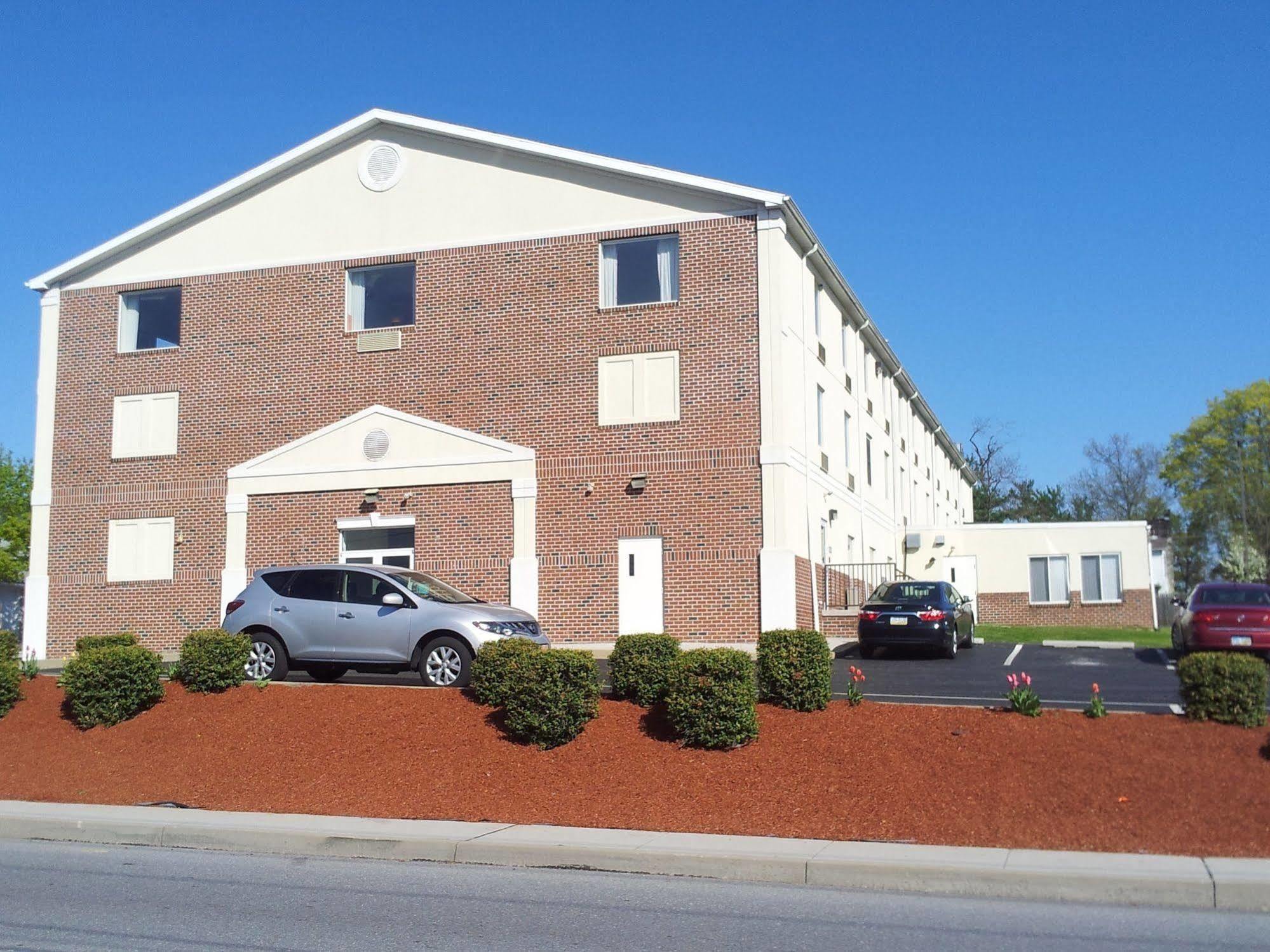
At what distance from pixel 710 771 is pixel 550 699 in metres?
1.92

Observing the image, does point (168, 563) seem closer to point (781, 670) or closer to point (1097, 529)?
point (781, 670)

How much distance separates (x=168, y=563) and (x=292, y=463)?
142 inches

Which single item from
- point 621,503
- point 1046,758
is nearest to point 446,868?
point 1046,758

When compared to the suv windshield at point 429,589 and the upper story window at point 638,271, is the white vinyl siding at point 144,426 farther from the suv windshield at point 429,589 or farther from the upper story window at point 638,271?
the suv windshield at point 429,589

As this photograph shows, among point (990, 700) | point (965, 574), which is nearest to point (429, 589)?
point (990, 700)

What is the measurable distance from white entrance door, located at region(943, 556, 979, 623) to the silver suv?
80.2 feet

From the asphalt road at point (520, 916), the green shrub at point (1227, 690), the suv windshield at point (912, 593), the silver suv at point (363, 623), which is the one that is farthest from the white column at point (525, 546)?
the asphalt road at point (520, 916)

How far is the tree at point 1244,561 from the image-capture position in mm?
61938

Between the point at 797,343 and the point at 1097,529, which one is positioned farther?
the point at 1097,529

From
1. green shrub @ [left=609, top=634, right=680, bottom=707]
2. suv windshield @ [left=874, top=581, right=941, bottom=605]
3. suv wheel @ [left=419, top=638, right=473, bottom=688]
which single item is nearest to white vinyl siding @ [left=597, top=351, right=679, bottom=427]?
suv windshield @ [left=874, top=581, right=941, bottom=605]

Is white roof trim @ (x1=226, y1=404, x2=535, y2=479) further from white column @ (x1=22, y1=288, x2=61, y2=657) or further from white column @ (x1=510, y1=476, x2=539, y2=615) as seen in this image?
white column @ (x1=22, y1=288, x2=61, y2=657)

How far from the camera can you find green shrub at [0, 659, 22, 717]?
1584 cm

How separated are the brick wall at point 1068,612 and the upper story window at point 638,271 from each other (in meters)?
17.9

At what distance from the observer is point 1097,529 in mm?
37125
